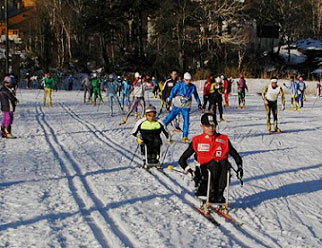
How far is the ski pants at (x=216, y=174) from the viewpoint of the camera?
579 cm

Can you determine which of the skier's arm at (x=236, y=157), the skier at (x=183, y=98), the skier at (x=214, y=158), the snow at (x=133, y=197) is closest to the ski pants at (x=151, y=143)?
the snow at (x=133, y=197)

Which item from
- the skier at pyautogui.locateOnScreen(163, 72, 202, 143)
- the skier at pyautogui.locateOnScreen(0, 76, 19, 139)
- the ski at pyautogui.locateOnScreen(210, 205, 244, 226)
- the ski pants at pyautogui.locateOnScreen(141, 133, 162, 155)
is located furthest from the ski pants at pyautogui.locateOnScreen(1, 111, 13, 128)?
the ski at pyautogui.locateOnScreen(210, 205, 244, 226)

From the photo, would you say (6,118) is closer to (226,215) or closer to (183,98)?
(183,98)

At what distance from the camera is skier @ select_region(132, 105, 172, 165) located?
8.31 meters

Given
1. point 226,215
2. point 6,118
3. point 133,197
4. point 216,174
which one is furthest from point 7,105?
point 226,215

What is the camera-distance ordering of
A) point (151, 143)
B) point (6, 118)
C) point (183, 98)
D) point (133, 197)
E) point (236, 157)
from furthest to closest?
point (6, 118)
point (183, 98)
point (151, 143)
point (133, 197)
point (236, 157)

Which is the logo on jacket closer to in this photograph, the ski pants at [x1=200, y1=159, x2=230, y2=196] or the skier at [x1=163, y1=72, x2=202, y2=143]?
the ski pants at [x1=200, y1=159, x2=230, y2=196]

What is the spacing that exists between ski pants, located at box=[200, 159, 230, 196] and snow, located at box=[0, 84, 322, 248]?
1.31 feet

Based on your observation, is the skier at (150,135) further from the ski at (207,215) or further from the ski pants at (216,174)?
the ski pants at (216,174)

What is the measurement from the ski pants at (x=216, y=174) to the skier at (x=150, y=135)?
100 inches

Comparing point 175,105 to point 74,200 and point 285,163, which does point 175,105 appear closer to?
point 285,163

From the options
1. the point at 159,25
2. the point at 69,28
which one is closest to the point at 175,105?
the point at 159,25

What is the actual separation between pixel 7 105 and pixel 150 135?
17.0ft

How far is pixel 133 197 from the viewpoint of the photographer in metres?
6.57
